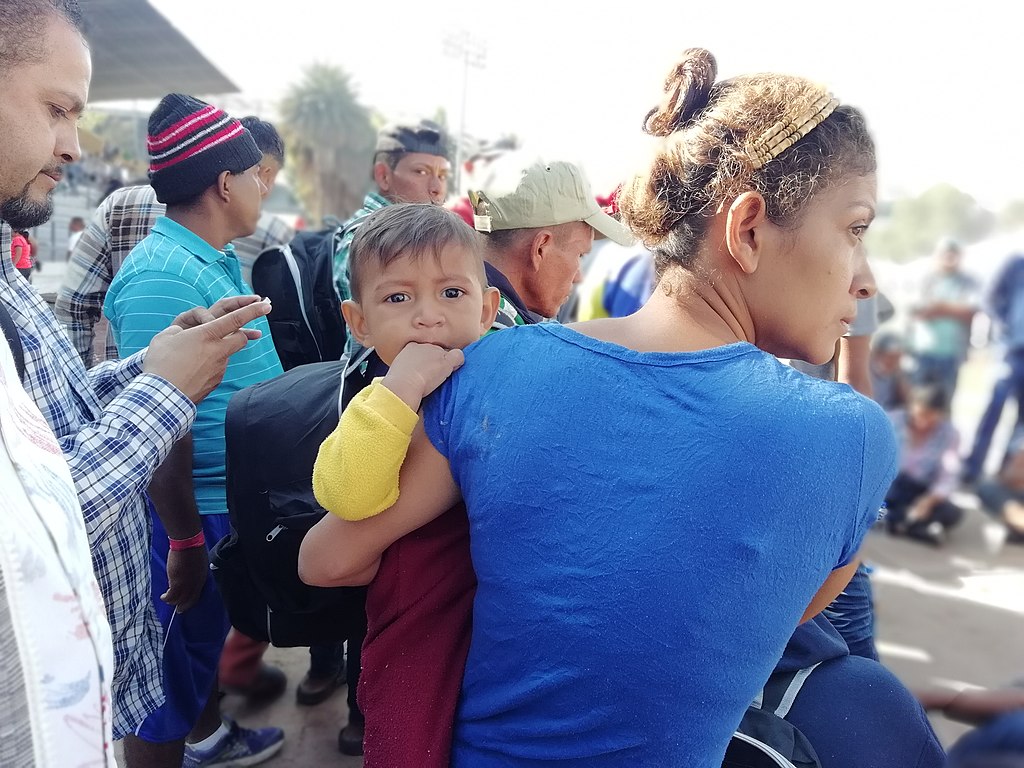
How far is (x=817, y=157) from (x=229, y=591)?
1.51m

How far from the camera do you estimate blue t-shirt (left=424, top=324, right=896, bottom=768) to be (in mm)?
937

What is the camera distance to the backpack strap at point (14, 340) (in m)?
1.30

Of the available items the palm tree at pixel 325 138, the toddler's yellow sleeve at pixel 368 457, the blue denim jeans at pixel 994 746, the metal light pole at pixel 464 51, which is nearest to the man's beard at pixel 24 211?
the toddler's yellow sleeve at pixel 368 457

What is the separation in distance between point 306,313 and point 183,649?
4.00 feet

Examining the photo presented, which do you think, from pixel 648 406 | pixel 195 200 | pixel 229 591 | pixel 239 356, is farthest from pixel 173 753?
pixel 648 406

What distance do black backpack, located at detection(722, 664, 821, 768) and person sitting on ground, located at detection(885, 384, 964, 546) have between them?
0.47 metres

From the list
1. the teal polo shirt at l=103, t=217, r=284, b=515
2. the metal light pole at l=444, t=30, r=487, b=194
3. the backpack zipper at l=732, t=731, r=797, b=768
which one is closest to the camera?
the backpack zipper at l=732, t=731, r=797, b=768

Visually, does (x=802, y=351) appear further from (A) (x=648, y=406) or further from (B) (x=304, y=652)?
(B) (x=304, y=652)

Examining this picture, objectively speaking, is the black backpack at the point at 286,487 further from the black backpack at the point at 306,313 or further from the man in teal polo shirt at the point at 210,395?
the black backpack at the point at 306,313

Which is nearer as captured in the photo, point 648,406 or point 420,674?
point 648,406

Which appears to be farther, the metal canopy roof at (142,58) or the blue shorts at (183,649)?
the metal canopy roof at (142,58)

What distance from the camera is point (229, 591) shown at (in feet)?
5.72

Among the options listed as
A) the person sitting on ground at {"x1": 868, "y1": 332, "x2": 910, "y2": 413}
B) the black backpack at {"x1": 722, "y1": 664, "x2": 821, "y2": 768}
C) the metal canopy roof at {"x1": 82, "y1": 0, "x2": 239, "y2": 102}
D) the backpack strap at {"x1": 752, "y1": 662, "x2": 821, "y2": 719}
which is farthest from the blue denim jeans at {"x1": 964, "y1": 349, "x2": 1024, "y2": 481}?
the metal canopy roof at {"x1": 82, "y1": 0, "x2": 239, "y2": 102}

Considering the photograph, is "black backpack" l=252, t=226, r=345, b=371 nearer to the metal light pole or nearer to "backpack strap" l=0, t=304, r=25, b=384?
"backpack strap" l=0, t=304, r=25, b=384
